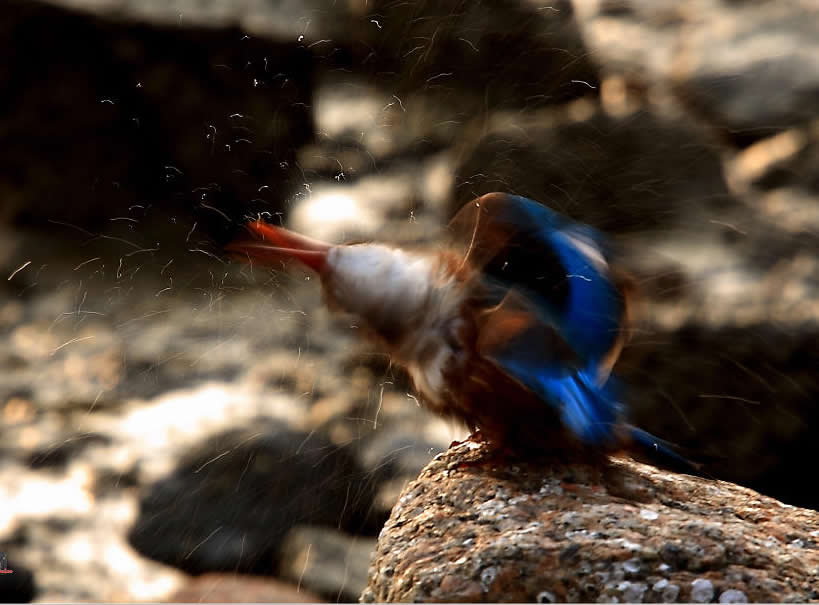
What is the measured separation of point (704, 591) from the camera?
0.83 meters

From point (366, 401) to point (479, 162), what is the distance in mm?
628

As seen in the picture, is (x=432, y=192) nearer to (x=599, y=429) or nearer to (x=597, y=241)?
(x=597, y=241)

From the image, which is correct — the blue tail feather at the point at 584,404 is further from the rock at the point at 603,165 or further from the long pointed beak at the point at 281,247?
the rock at the point at 603,165

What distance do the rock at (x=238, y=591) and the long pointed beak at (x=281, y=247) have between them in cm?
80

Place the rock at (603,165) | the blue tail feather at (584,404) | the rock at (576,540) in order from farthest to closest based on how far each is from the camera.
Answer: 1. the rock at (603,165)
2. the blue tail feather at (584,404)
3. the rock at (576,540)

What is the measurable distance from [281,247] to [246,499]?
85 centimetres

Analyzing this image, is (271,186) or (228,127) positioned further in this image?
(228,127)

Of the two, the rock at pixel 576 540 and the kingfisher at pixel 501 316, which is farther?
the kingfisher at pixel 501 316

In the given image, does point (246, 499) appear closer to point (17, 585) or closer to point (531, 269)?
point (17, 585)

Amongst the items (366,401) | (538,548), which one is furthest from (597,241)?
(366,401)

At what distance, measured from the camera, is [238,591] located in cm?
167

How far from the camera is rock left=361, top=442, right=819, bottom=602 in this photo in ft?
2.74

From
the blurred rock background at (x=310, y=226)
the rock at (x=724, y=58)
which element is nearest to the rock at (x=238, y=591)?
the blurred rock background at (x=310, y=226)

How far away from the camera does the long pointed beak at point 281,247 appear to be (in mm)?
1083
